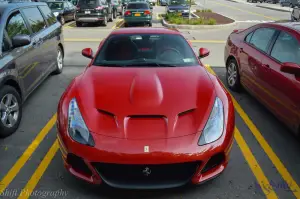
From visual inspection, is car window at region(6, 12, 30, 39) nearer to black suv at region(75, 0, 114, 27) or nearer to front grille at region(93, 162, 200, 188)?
front grille at region(93, 162, 200, 188)

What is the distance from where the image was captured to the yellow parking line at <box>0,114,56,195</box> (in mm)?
3242

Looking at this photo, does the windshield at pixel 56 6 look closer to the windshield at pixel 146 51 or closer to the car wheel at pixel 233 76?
the car wheel at pixel 233 76

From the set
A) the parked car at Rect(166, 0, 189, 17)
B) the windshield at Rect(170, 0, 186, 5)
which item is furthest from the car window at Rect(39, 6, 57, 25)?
the windshield at Rect(170, 0, 186, 5)

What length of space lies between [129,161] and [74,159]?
0.57 m

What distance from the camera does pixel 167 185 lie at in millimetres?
2719

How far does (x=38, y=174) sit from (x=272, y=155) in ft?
9.30

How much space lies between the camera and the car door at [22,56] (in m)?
4.41

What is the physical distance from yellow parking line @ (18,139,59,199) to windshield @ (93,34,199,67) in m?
1.29

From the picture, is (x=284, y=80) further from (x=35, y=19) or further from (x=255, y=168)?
(x=35, y=19)

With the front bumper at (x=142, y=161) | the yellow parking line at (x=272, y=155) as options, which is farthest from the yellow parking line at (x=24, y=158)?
the yellow parking line at (x=272, y=155)

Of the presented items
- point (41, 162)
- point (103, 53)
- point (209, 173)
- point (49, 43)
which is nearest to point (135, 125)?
point (209, 173)

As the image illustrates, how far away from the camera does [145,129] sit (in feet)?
9.28

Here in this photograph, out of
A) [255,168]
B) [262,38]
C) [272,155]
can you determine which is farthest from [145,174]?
→ [262,38]

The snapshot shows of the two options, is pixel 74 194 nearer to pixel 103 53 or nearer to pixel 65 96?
pixel 65 96
